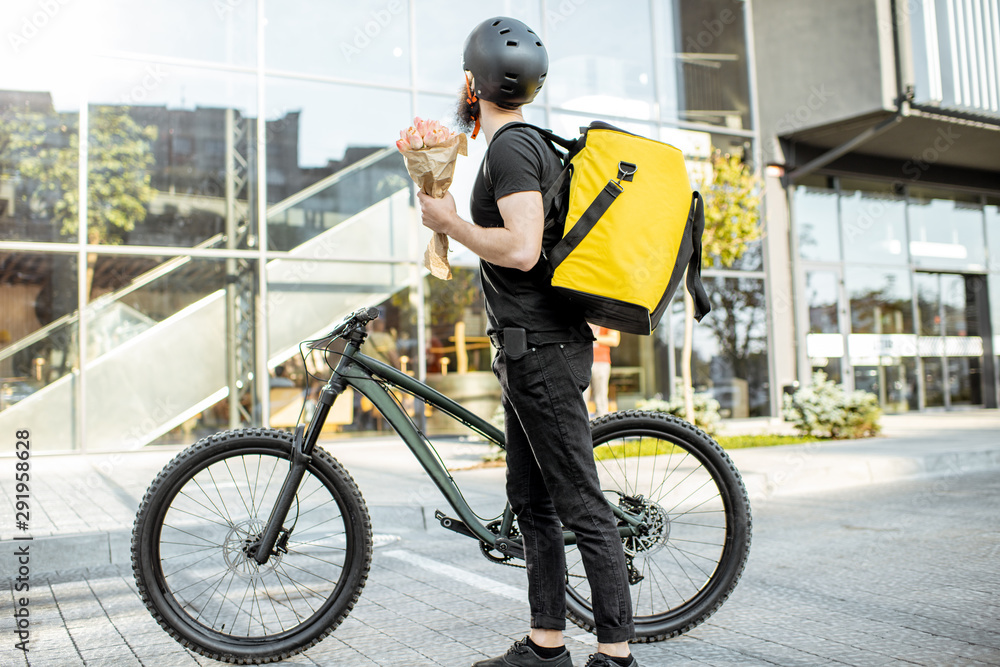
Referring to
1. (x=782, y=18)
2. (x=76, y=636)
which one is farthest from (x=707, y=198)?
(x=76, y=636)

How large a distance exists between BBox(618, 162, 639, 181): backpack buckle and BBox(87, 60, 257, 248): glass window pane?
8947 millimetres

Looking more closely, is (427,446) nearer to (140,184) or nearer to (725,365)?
(140,184)

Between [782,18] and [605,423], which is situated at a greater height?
[782,18]

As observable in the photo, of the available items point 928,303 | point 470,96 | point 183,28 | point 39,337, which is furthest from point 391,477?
point 928,303

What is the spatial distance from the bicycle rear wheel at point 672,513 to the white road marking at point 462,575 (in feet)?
2.57

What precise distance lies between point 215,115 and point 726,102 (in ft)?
28.6

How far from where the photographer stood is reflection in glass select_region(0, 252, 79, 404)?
9.08 meters

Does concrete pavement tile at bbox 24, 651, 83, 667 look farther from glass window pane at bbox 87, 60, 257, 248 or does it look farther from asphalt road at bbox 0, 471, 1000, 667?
glass window pane at bbox 87, 60, 257, 248

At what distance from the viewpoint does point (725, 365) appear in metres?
13.6

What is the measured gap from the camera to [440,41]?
39.5 ft

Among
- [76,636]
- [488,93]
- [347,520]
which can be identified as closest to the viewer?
[488,93]

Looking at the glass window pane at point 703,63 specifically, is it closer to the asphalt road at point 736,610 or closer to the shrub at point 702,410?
the shrub at point 702,410

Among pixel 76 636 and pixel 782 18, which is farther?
pixel 782 18

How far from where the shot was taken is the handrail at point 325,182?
1070 cm
